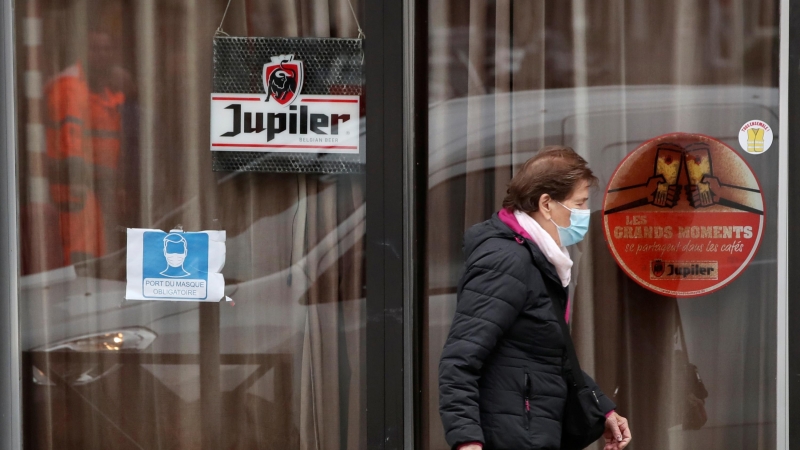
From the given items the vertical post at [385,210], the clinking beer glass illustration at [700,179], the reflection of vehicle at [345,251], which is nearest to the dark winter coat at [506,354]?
the vertical post at [385,210]

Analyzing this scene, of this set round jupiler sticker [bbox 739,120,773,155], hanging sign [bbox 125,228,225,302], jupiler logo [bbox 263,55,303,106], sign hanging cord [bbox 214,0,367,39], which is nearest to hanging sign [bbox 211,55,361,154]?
jupiler logo [bbox 263,55,303,106]

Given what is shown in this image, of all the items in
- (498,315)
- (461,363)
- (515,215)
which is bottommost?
(461,363)

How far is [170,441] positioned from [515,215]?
83.1 inches

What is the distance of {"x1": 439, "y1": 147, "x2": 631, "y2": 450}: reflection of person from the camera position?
2.35 metres

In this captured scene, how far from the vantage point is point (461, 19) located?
3525mm

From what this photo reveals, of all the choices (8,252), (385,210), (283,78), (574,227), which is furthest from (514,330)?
(8,252)

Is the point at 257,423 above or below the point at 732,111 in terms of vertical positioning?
below

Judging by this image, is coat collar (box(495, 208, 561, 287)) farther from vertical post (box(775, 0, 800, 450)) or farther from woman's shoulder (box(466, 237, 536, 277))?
vertical post (box(775, 0, 800, 450))

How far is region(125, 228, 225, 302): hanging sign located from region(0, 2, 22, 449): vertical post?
0.57 m

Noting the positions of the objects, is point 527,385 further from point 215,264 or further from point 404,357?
point 215,264

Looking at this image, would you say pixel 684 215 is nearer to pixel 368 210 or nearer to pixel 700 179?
pixel 700 179

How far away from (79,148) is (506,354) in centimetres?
235

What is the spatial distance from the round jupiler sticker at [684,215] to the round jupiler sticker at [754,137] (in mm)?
81

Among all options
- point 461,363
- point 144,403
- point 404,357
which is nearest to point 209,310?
point 144,403
